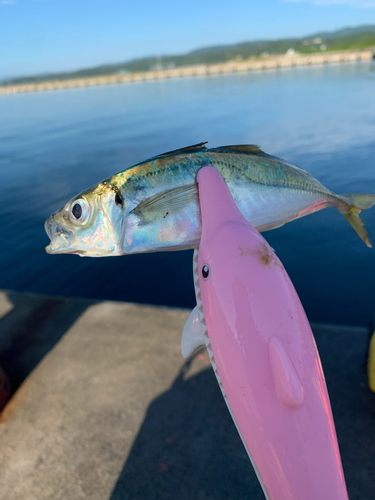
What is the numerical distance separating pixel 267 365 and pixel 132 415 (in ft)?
8.29

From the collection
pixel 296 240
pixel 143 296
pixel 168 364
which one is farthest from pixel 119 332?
pixel 296 240

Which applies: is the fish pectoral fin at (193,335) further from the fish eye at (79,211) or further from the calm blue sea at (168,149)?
the calm blue sea at (168,149)

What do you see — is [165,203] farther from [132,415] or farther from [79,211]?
[132,415]

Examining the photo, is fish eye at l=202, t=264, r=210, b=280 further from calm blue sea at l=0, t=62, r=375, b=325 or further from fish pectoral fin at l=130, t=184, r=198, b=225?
calm blue sea at l=0, t=62, r=375, b=325

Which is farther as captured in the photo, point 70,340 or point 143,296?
point 143,296

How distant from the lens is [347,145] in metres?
10.9

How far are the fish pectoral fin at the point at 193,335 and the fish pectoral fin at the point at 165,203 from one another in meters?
0.58

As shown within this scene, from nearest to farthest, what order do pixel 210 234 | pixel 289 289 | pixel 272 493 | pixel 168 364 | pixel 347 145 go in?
pixel 272 493 → pixel 289 289 → pixel 210 234 → pixel 168 364 → pixel 347 145

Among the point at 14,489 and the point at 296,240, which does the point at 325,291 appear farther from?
the point at 14,489

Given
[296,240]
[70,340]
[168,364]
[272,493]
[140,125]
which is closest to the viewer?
[272,493]

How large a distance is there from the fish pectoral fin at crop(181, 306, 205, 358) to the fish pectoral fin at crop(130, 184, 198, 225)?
1.91 feet

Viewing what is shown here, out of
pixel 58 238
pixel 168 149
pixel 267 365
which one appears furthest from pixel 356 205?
pixel 168 149

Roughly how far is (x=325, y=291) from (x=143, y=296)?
325cm

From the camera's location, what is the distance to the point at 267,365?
1.08 metres
